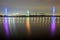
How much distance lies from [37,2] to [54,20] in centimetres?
55

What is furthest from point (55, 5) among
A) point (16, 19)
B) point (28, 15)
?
point (16, 19)

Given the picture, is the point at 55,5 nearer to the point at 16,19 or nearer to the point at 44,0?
the point at 44,0

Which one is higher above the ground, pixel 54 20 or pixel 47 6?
pixel 47 6

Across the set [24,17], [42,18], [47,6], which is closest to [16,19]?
[24,17]

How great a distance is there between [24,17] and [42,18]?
37 cm

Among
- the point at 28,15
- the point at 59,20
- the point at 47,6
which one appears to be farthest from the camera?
the point at 47,6

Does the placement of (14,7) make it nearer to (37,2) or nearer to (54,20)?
(37,2)

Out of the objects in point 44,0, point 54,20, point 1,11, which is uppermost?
point 44,0

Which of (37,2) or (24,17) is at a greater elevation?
(37,2)

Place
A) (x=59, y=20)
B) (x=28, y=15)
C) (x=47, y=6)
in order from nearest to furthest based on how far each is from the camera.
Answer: (x=59, y=20), (x=28, y=15), (x=47, y=6)

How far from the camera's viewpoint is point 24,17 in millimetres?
2564

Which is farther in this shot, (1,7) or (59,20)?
(1,7)

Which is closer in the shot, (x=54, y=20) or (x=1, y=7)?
(x=54, y=20)

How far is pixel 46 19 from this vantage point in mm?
2398
